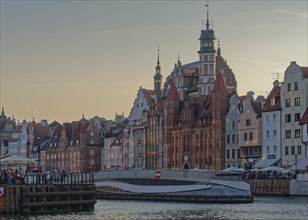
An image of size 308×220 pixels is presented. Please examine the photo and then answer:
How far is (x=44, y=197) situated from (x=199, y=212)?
1564 cm

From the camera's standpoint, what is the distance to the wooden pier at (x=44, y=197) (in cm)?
7706

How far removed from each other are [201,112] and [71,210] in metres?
94.2

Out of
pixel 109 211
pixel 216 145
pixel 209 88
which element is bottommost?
pixel 109 211

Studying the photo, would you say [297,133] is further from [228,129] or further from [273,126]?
[228,129]

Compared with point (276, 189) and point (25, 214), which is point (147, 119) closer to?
point (276, 189)

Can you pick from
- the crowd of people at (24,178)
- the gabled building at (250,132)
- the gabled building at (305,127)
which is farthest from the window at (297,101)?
the crowd of people at (24,178)

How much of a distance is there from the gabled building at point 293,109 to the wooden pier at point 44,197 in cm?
6135

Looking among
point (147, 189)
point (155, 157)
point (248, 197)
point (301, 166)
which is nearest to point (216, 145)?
point (155, 157)

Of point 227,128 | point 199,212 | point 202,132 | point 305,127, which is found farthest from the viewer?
point 202,132

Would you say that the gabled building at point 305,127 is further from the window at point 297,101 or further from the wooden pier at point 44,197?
the wooden pier at point 44,197

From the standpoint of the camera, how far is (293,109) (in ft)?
475

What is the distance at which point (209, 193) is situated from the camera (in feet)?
348

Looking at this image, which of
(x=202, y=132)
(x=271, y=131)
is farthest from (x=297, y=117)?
(x=202, y=132)

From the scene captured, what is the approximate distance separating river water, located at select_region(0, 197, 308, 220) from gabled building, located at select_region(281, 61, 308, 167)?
135 ft
